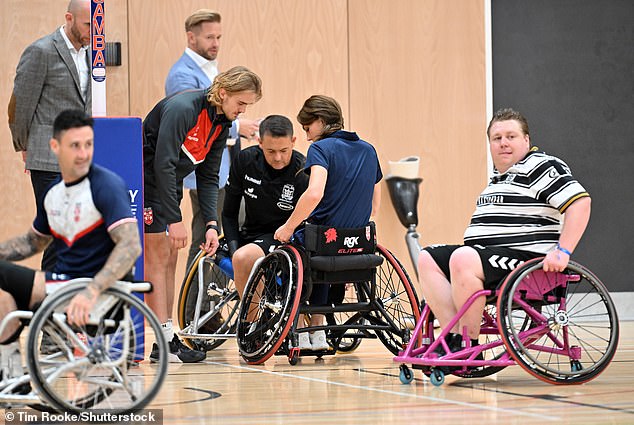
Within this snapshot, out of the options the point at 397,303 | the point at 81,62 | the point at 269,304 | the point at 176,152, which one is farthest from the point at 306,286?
the point at 81,62

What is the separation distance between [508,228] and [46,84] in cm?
187

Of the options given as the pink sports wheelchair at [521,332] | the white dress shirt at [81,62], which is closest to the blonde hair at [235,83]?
the white dress shirt at [81,62]

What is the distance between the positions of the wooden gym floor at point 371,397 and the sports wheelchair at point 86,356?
0.20 metres

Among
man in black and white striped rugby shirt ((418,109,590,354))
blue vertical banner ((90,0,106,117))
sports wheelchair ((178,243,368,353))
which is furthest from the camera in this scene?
sports wheelchair ((178,243,368,353))

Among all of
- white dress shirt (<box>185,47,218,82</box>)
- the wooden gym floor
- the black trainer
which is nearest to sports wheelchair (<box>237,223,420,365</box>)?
the wooden gym floor

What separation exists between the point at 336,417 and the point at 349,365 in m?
1.30

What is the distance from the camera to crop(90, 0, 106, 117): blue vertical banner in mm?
3418

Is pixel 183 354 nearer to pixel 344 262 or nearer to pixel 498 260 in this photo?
pixel 344 262

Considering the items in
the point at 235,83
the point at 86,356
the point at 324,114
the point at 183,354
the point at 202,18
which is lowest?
the point at 183,354

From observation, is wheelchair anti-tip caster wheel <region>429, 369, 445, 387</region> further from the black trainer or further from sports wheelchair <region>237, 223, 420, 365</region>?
the black trainer

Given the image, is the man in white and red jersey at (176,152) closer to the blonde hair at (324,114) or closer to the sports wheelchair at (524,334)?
the blonde hair at (324,114)

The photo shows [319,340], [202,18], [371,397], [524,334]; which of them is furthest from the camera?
[202,18]

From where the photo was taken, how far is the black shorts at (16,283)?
7.56 feet

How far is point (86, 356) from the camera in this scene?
219 centimetres
